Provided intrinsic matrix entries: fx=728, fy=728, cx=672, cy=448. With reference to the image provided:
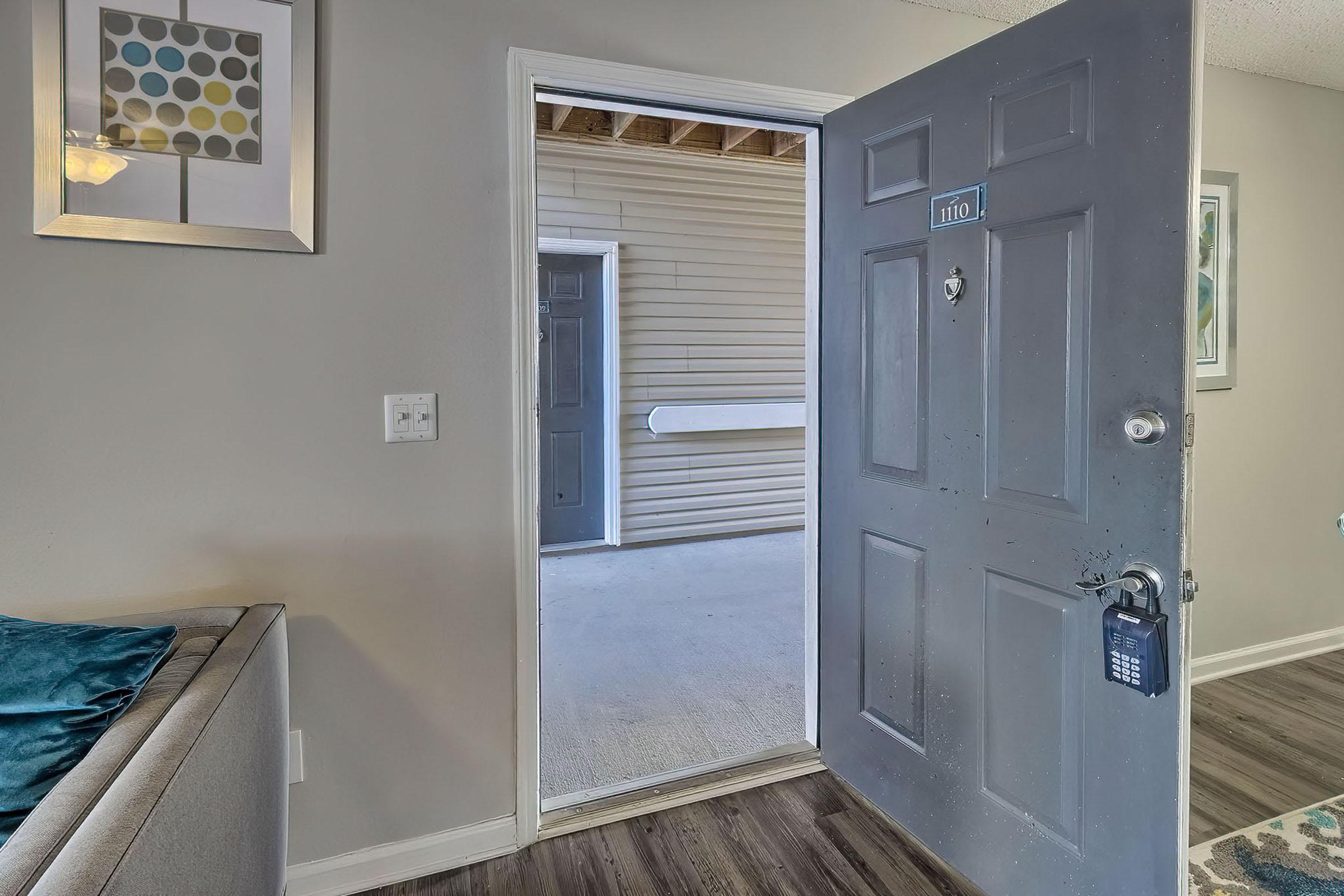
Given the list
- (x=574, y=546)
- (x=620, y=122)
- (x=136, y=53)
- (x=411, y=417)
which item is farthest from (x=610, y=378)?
(x=136, y=53)

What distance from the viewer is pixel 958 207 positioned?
1.74 m

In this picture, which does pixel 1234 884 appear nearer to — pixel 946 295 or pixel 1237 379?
pixel 946 295

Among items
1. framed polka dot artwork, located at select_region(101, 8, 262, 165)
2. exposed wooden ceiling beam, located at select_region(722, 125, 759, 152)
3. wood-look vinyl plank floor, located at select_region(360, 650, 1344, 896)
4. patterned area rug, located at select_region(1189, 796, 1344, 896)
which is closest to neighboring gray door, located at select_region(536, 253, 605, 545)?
exposed wooden ceiling beam, located at select_region(722, 125, 759, 152)

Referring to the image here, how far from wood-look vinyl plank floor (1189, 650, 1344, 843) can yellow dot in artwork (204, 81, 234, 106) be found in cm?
289

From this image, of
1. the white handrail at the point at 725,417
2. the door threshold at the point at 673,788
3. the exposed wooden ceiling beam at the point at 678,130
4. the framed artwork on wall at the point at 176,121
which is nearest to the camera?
the framed artwork on wall at the point at 176,121

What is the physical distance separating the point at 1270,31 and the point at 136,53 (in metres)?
3.45

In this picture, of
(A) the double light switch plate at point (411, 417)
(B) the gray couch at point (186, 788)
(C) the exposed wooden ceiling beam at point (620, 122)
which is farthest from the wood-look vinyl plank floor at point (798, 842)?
(C) the exposed wooden ceiling beam at point (620, 122)

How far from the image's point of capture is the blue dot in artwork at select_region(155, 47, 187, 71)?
157 centimetres

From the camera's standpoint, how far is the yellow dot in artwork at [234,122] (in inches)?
63.7

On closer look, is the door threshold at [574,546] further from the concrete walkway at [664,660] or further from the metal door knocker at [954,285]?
the metal door knocker at [954,285]

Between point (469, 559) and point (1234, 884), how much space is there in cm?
209

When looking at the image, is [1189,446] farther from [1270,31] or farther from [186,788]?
[1270,31]

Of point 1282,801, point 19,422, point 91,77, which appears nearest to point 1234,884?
point 1282,801

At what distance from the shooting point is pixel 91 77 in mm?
1524
